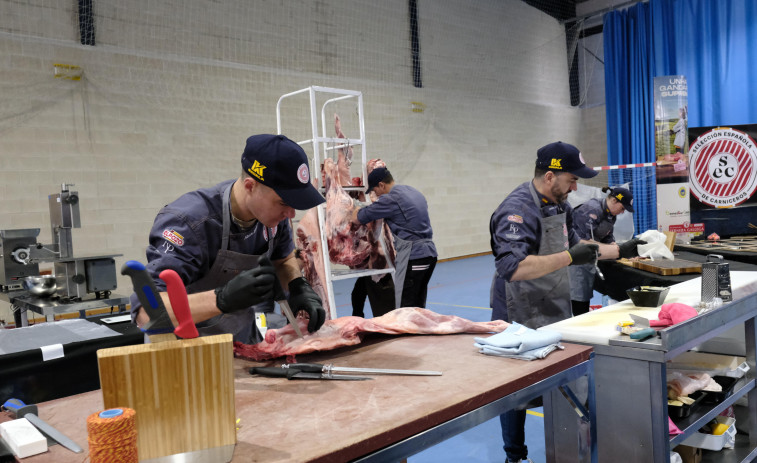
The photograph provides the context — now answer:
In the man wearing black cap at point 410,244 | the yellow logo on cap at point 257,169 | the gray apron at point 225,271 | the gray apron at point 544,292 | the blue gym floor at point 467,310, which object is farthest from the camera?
the man wearing black cap at point 410,244

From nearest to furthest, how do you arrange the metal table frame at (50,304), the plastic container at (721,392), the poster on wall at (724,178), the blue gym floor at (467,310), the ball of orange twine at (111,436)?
1. the ball of orange twine at (111,436)
2. the plastic container at (721,392)
3. the blue gym floor at (467,310)
4. the metal table frame at (50,304)
5. the poster on wall at (724,178)

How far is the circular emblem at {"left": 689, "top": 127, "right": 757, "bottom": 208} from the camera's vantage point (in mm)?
5991

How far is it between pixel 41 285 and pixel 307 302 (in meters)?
2.73

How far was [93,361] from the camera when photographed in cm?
249

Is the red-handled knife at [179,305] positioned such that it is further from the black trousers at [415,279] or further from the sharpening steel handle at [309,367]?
the black trousers at [415,279]

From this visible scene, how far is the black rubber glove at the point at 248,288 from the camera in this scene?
1491 mm

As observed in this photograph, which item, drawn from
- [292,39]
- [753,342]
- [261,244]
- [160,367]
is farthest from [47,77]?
[753,342]

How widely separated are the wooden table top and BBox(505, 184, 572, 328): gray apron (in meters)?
1.09

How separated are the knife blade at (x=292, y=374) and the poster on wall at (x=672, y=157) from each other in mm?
5497

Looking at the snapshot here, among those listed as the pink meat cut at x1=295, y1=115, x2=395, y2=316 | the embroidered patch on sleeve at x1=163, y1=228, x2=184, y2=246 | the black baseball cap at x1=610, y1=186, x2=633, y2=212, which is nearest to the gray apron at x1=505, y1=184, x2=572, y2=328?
the embroidered patch on sleeve at x1=163, y1=228, x2=184, y2=246

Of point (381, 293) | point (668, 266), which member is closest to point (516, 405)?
point (668, 266)

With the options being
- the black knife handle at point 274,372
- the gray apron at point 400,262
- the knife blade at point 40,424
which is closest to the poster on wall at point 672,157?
the gray apron at point 400,262

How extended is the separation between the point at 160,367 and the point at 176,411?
93 mm

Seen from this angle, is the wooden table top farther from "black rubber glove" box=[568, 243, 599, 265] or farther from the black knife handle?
"black rubber glove" box=[568, 243, 599, 265]
